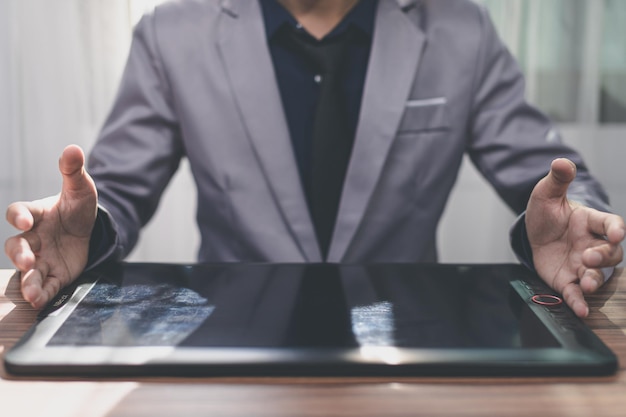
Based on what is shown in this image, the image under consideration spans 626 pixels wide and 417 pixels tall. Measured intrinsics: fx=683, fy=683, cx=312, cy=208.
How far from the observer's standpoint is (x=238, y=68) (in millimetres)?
1088

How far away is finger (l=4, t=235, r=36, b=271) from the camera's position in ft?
2.06

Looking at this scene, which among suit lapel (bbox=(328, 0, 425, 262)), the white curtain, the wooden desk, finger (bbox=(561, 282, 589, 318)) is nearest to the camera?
the wooden desk

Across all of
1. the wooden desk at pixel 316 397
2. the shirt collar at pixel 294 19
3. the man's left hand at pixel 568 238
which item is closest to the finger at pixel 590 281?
the man's left hand at pixel 568 238

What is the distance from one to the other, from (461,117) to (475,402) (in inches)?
30.2

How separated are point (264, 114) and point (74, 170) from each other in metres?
0.44

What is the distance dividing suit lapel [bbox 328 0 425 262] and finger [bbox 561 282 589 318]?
1.43 feet

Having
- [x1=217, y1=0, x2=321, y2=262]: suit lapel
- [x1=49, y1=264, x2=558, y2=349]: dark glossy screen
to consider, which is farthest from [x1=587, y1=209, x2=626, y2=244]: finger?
[x1=217, y1=0, x2=321, y2=262]: suit lapel

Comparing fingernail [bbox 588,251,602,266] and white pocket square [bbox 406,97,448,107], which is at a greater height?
white pocket square [bbox 406,97,448,107]

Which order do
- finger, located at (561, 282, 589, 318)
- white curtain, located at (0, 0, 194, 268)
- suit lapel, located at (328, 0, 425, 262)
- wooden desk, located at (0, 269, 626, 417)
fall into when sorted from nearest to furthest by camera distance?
wooden desk, located at (0, 269, 626, 417), finger, located at (561, 282, 589, 318), suit lapel, located at (328, 0, 425, 262), white curtain, located at (0, 0, 194, 268)

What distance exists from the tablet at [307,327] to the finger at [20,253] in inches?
1.9

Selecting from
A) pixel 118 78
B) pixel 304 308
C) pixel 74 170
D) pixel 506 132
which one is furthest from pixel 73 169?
pixel 118 78

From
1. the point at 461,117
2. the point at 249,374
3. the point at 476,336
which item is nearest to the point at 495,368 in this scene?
the point at 476,336

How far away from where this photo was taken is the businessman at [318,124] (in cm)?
106

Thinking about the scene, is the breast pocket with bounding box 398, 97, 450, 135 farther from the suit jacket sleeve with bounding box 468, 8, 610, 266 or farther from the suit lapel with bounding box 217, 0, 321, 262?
the suit lapel with bounding box 217, 0, 321, 262
